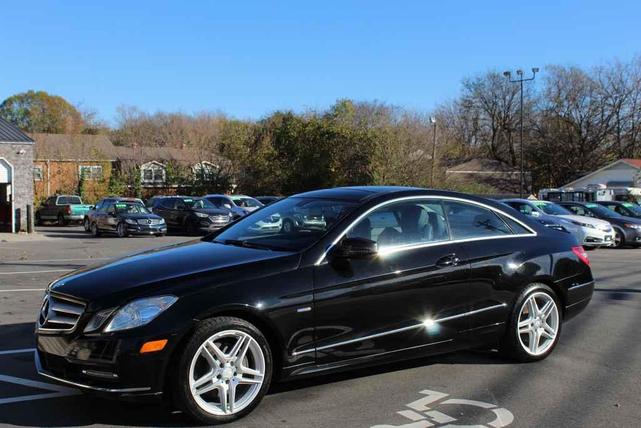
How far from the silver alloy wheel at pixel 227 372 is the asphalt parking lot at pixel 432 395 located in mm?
192

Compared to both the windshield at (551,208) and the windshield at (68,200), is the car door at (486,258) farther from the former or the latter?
the windshield at (68,200)

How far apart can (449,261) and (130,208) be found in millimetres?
21489

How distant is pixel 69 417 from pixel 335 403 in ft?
6.25

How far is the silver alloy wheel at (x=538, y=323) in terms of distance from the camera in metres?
5.81

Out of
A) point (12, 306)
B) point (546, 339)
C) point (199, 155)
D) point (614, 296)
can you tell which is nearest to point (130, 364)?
point (546, 339)

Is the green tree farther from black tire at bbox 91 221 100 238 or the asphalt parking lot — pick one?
the asphalt parking lot

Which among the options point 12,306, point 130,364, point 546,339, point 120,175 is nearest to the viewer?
point 130,364

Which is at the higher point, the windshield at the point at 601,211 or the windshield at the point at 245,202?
the windshield at the point at 245,202

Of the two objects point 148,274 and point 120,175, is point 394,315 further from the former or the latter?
point 120,175

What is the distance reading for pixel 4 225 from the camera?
85.1 feet

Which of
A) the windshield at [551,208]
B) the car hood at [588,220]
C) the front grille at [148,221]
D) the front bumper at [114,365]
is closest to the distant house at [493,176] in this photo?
the windshield at [551,208]

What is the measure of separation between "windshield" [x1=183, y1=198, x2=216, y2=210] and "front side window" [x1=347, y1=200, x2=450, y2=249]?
69.4ft

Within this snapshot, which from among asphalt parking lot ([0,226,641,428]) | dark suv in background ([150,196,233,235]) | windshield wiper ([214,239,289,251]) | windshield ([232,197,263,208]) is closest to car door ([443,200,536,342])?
asphalt parking lot ([0,226,641,428])

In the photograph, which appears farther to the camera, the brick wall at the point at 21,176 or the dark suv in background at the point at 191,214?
the brick wall at the point at 21,176
